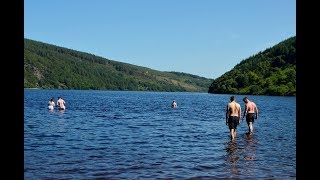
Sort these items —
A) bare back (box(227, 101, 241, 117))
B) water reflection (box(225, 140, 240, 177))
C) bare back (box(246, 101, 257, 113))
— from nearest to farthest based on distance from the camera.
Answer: water reflection (box(225, 140, 240, 177)), bare back (box(227, 101, 241, 117)), bare back (box(246, 101, 257, 113))

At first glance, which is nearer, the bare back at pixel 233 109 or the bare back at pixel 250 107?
the bare back at pixel 233 109

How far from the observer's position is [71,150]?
744 inches

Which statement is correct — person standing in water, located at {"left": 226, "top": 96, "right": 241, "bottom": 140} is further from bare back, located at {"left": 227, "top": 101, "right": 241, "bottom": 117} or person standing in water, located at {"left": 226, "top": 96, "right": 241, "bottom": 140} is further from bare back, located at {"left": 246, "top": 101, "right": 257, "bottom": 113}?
bare back, located at {"left": 246, "top": 101, "right": 257, "bottom": 113}

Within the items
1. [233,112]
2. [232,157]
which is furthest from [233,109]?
[232,157]

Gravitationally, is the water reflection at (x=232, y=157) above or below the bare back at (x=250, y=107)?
below

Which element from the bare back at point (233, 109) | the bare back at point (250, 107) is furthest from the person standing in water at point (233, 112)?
the bare back at point (250, 107)

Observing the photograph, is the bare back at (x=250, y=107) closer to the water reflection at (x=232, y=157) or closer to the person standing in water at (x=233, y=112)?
the water reflection at (x=232, y=157)

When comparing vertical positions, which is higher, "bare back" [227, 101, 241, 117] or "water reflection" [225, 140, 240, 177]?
"bare back" [227, 101, 241, 117]

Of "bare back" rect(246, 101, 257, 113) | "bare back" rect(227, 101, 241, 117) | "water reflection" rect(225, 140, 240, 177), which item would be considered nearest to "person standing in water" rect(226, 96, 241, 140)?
"bare back" rect(227, 101, 241, 117)

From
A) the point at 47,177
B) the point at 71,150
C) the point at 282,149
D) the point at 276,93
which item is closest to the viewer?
the point at 47,177
